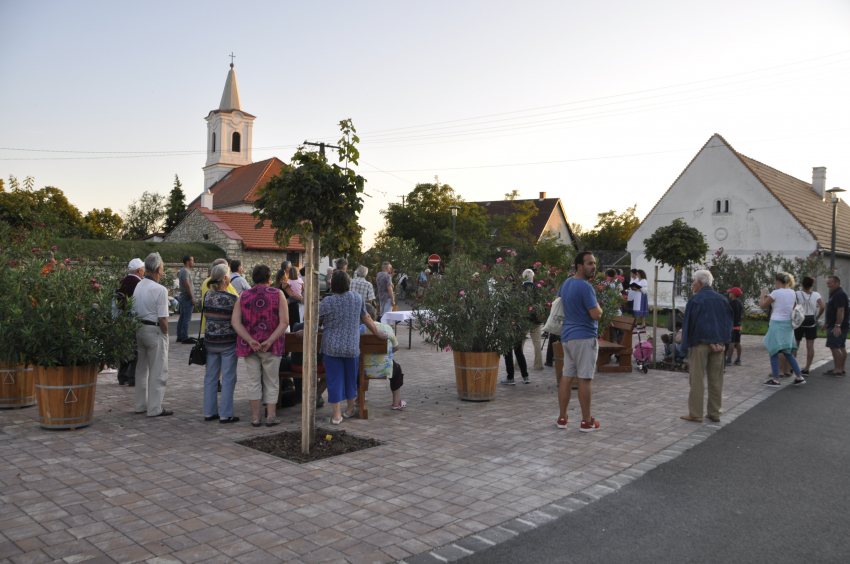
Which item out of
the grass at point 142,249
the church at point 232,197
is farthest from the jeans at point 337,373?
the church at point 232,197

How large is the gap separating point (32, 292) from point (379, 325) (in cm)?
395

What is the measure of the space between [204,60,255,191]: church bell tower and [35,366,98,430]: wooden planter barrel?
67.0 m

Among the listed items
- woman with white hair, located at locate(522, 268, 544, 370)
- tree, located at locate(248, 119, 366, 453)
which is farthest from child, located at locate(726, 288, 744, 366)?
tree, located at locate(248, 119, 366, 453)

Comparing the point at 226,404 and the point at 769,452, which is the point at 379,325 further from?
the point at 769,452

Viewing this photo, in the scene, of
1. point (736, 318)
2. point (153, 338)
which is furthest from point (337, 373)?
point (736, 318)

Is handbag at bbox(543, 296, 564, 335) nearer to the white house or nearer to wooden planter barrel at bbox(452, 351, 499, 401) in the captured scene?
wooden planter barrel at bbox(452, 351, 499, 401)

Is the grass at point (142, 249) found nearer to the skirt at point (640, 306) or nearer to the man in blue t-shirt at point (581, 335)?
the skirt at point (640, 306)

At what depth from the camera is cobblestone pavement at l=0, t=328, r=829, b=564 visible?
3951 mm

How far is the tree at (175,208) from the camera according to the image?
7862cm

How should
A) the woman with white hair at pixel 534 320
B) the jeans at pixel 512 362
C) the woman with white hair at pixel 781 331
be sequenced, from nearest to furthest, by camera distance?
the jeans at pixel 512 362, the woman with white hair at pixel 534 320, the woman with white hair at pixel 781 331

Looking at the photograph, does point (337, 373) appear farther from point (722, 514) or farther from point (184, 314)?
point (184, 314)

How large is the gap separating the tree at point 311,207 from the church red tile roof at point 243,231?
3067cm

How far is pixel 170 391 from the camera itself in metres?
9.04

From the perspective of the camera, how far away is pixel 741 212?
32.0 meters
